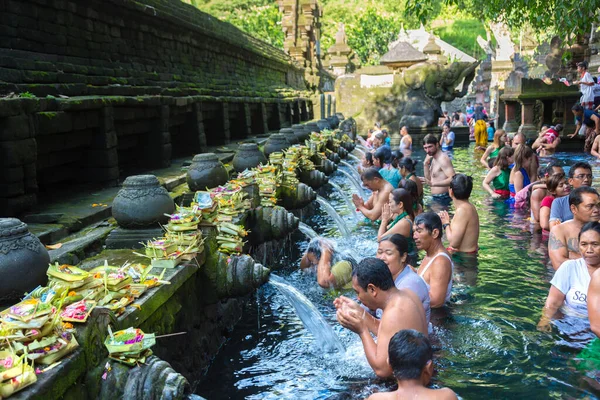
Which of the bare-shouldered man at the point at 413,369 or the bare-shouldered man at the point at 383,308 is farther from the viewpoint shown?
the bare-shouldered man at the point at 383,308

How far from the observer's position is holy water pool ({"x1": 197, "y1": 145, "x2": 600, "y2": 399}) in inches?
189

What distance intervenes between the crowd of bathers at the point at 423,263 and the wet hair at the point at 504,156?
1.48 feet

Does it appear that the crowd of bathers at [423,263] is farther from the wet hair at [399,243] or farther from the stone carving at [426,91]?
the stone carving at [426,91]

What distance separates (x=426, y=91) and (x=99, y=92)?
754 inches

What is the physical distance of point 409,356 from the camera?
3324 mm

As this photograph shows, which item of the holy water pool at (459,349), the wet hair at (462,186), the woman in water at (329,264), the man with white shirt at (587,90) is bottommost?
the holy water pool at (459,349)

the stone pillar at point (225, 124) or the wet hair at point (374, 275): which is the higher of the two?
the stone pillar at point (225, 124)

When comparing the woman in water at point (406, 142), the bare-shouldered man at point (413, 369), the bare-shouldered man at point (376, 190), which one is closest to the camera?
the bare-shouldered man at point (413, 369)

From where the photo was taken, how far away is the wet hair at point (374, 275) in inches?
169

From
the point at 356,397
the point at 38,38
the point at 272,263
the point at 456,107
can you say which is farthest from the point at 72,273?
the point at 456,107

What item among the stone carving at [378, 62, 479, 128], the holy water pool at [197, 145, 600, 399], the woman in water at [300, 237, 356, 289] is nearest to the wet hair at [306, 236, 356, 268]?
the woman in water at [300, 237, 356, 289]

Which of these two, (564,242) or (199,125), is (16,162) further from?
(199,125)

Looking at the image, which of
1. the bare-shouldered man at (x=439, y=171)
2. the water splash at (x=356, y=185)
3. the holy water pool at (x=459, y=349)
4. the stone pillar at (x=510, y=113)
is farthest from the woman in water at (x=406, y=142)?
the holy water pool at (x=459, y=349)

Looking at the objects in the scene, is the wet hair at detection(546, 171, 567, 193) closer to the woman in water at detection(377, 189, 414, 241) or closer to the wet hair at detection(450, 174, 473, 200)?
the wet hair at detection(450, 174, 473, 200)
